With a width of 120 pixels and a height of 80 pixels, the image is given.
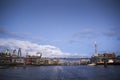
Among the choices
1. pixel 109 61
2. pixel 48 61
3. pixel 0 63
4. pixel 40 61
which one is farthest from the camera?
pixel 48 61

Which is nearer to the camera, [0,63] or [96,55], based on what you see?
[0,63]

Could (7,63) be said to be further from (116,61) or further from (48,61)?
(116,61)

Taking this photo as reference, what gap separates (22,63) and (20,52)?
21.2 ft

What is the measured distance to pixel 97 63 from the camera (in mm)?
85125

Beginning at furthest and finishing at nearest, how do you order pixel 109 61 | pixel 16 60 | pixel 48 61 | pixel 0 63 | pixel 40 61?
pixel 48 61
pixel 40 61
pixel 16 60
pixel 109 61
pixel 0 63

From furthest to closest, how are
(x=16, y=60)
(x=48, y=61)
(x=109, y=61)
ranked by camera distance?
(x=48, y=61) < (x=16, y=60) < (x=109, y=61)

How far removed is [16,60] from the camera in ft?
291

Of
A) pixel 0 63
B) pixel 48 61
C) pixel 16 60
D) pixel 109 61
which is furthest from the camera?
pixel 48 61

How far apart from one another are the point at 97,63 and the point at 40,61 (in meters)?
29.8

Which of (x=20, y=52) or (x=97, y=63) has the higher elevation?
(x=20, y=52)

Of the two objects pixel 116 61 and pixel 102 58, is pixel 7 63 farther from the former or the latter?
pixel 116 61

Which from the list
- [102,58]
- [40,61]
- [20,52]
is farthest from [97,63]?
[20,52]

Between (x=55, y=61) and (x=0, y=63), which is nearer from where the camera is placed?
(x=0, y=63)

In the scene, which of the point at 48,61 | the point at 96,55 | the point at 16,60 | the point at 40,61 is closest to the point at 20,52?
the point at 16,60
